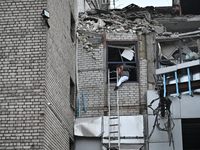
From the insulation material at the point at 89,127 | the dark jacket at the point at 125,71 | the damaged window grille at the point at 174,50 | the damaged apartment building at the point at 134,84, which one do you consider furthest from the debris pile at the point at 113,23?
the insulation material at the point at 89,127

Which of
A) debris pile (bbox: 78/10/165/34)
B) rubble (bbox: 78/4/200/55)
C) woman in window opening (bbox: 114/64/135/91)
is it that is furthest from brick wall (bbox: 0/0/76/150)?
debris pile (bbox: 78/10/165/34)

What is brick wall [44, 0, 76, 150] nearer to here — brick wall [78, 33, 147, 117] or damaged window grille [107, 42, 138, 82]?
brick wall [78, 33, 147, 117]

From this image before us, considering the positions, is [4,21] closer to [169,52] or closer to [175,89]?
[175,89]

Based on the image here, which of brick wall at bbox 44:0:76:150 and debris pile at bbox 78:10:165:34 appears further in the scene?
debris pile at bbox 78:10:165:34

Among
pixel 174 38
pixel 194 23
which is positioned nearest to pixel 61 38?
pixel 174 38

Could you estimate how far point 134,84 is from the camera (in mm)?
14547

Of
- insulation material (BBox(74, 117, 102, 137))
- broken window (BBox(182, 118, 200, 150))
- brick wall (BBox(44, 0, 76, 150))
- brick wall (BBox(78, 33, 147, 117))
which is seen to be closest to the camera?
brick wall (BBox(44, 0, 76, 150))

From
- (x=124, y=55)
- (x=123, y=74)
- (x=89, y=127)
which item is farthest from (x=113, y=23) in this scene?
(x=89, y=127)

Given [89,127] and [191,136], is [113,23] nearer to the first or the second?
[89,127]

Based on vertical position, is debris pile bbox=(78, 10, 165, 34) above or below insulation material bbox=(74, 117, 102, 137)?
above

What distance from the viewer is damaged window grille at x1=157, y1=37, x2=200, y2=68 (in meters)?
15.1

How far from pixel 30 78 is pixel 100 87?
488 centimetres

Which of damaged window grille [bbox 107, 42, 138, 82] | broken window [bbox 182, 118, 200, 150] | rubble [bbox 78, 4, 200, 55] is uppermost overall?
rubble [bbox 78, 4, 200, 55]

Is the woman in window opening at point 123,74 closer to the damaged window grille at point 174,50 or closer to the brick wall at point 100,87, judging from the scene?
the brick wall at point 100,87
